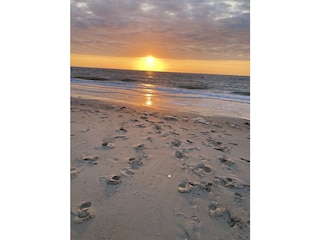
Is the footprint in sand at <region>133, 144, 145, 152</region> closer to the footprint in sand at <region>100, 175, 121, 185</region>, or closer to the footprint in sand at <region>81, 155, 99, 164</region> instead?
the footprint in sand at <region>81, 155, 99, 164</region>

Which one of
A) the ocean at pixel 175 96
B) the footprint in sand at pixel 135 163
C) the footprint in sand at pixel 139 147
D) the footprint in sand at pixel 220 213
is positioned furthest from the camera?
the ocean at pixel 175 96

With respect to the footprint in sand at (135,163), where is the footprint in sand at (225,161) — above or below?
below

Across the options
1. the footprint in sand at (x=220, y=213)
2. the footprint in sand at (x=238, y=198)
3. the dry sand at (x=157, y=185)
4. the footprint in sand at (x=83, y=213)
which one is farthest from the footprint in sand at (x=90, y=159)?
the footprint in sand at (x=238, y=198)

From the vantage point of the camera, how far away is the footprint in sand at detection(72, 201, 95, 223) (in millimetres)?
1400

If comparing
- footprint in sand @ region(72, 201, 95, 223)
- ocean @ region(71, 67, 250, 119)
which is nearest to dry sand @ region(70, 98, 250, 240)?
footprint in sand @ region(72, 201, 95, 223)

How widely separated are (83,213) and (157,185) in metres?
0.70

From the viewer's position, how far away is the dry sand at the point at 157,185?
1.39m

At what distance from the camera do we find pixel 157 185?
1.86m

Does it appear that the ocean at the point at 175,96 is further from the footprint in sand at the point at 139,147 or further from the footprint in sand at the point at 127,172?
the footprint in sand at the point at 127,172

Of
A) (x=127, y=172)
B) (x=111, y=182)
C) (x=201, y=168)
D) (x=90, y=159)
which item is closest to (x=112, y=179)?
(x=111, y=182)

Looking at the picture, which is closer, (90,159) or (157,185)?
(157,185)

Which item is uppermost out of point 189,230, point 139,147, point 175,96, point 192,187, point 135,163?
point 175,96

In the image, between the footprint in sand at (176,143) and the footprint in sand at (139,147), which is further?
the footprint in sand at (176,143)

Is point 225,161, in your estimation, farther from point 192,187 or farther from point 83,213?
point 83,213
